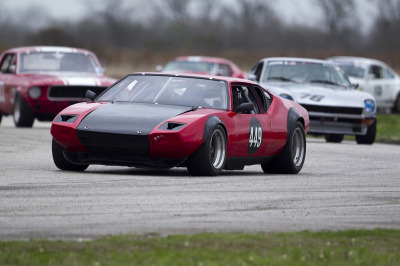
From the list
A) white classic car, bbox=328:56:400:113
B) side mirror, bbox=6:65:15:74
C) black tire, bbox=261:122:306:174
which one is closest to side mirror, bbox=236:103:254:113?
black tire, bbox=261:122:306:174

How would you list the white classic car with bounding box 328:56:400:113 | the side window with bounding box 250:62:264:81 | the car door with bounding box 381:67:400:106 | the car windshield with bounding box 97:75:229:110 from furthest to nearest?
the car door with bounding box 381:67:400:106, the white classic car with bounding box 328:56:400:113, the side window with bounding box 250:62:264:81, the car windshield with bounding box 97:75:229:110

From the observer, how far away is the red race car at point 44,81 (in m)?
20.4

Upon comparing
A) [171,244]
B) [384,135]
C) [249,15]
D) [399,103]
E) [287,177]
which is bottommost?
[249,15]

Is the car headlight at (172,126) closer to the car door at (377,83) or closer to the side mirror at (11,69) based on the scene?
the side mirror at (11,69)

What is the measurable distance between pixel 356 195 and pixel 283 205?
1.34 metres

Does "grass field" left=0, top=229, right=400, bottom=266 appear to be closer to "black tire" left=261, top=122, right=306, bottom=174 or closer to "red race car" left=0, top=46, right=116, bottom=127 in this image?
"black tire" left=261, top=122, right=306, bottom=174

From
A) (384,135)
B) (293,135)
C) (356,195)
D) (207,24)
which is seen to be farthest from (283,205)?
(207,24)

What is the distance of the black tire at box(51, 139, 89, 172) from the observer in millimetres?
11602

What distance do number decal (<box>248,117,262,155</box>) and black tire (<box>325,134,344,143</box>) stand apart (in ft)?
29.7

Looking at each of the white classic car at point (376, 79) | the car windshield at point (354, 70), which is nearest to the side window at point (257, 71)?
the white classic car at point (376, 79)

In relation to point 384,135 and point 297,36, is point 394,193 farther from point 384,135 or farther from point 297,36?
point 297,36

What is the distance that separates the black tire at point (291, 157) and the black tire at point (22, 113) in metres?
8.47

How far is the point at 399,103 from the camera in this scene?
34.6m

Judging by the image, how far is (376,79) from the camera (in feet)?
105
